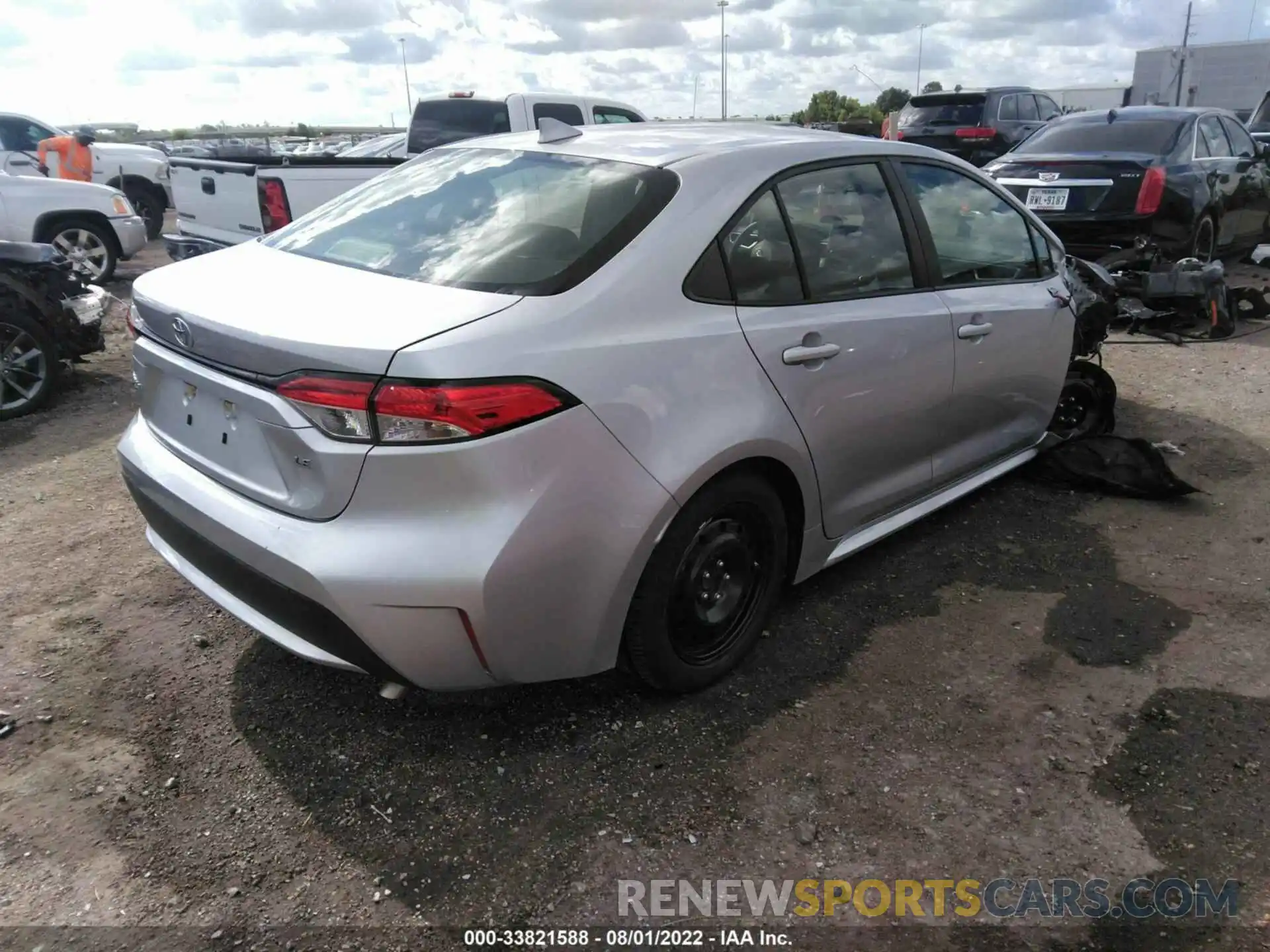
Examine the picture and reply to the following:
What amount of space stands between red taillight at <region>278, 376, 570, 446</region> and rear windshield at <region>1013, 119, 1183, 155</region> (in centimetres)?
816

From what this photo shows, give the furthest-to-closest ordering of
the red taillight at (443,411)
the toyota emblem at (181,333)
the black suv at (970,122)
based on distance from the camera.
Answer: the black suv at (970,122) < the toyota emblem at (181,333) < the red taillight at (443,411)

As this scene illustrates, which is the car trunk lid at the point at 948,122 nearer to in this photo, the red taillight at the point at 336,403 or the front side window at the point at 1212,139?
the front side window at the point at 1212,139

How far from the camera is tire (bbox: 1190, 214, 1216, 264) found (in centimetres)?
836

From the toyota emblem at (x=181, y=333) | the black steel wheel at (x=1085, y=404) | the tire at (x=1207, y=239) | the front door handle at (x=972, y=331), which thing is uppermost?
the toyota emblem at (x=181, y=333)

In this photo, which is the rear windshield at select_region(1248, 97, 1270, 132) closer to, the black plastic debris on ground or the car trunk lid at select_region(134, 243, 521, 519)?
the black plastic debris on ground

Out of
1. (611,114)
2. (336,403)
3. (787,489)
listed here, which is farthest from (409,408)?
(611,114)

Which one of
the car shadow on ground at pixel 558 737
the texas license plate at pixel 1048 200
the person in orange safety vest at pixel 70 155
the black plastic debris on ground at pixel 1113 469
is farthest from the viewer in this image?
the person in orange safety vest at pixel 70 155

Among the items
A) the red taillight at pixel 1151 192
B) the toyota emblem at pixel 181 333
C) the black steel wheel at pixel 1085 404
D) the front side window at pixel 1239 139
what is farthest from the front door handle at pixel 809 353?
the front side window at pixel 1239 139

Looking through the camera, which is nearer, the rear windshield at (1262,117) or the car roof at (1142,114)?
the car roof at (1142,114)

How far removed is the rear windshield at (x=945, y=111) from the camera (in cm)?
1516

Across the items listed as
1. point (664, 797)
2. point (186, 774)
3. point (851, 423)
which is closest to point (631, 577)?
point (664, 797)

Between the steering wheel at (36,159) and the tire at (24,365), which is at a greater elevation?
the steering wheel at (36,159)

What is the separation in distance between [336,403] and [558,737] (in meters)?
1.23

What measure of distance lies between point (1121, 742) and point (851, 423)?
1266mm
